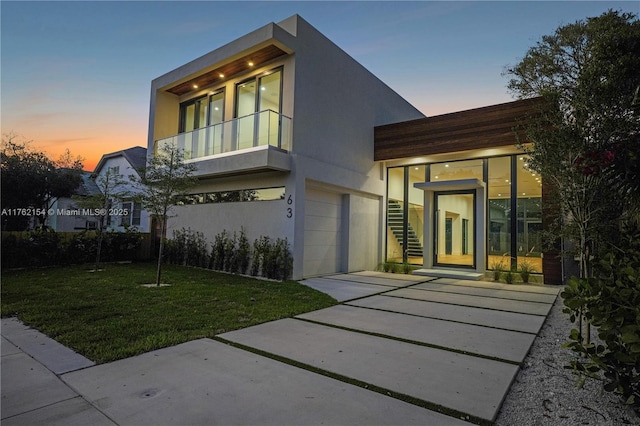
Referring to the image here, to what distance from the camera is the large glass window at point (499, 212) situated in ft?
34.7

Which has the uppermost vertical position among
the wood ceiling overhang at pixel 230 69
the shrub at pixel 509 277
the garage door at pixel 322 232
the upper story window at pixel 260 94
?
the wood ceiling overhang at pixel 230 69

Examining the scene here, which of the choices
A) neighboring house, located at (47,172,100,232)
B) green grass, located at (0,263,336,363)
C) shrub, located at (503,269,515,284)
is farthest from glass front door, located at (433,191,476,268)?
neighboring house, located at (47,172,100,232)

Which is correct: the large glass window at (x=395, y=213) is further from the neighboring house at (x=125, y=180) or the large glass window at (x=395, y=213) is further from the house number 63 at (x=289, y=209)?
the neighboring house at (x=125, y=180)

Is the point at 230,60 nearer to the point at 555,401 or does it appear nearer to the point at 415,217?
the point at 415,217

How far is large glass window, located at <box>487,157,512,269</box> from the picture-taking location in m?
10.6

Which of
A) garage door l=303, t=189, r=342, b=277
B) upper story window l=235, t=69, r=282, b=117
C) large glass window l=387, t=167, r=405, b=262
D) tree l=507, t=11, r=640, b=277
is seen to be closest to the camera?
tree l=507, t=11, r=640, b=277

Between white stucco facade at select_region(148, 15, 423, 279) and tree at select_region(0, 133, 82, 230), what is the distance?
6735mm

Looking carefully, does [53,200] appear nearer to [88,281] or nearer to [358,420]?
[88,281]

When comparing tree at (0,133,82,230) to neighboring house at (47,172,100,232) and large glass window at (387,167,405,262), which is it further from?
large glass window at (387,167,405,262)

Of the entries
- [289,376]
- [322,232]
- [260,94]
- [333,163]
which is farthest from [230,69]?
[289,376]

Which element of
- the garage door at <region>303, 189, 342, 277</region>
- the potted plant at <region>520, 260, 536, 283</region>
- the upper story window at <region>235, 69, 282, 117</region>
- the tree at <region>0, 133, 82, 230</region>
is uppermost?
the upper story window at <region>235, 69, 282, 117</region>

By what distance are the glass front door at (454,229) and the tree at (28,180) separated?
16.5m

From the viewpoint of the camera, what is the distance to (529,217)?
1023 centimetres

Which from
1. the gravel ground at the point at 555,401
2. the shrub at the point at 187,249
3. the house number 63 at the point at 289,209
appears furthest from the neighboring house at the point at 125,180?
the gravel ground at the point at 555,401
